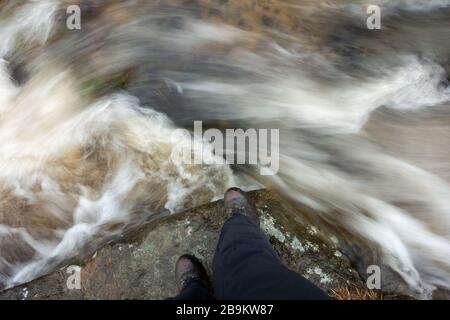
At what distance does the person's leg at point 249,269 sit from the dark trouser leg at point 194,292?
0.63 feet

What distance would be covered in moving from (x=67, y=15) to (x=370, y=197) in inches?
165

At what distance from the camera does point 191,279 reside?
3219 mm

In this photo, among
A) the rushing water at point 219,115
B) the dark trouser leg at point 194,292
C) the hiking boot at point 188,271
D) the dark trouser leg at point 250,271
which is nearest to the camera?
the dark trouser leg at point 250,271

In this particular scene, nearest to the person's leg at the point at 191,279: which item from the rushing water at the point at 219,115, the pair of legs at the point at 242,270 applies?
the pair of legs at the point at 242,270

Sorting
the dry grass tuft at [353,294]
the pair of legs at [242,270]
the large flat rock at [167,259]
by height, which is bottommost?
the dry grass tuft at [353,294]

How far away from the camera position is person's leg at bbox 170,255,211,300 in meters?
3.17

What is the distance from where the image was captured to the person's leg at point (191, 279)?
10.4ft

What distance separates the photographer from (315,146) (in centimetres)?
444

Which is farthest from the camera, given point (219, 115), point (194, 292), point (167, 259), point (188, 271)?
point (219, 115)

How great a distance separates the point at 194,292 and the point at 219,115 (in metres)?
2.07

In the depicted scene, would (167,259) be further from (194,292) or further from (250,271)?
(250,271)

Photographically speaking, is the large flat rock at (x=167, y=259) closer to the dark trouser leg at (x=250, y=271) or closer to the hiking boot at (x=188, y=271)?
the hiking boot at (x=188, y=271)

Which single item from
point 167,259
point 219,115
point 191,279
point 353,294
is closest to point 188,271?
point 191,279

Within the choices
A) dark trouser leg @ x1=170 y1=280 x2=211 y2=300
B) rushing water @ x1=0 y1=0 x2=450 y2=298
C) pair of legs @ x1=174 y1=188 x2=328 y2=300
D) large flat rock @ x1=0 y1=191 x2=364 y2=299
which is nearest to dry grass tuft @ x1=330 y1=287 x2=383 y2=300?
large flat rock @ x1=0 y1=191 x2=364 y2=299
